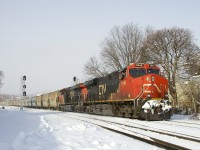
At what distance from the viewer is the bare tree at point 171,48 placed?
4444 centimetres

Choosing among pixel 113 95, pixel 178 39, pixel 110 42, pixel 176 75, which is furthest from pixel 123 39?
→ pixel 113 95

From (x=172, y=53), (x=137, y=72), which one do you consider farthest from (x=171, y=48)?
(x=137, y=72)

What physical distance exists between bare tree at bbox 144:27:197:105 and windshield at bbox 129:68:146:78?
2221 centimetres

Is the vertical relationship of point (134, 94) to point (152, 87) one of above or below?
below

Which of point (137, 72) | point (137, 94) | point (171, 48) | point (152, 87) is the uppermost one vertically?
point (171, 48)

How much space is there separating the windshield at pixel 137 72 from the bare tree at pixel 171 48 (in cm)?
2221

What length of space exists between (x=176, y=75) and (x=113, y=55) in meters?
15.6

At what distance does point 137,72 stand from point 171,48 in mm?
25349

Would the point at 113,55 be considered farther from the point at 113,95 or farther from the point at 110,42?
the point at 113,95

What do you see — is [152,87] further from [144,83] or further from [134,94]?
[134,94]

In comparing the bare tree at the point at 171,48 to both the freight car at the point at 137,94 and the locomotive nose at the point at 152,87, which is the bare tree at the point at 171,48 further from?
the locomotive nose at the point at 152,87

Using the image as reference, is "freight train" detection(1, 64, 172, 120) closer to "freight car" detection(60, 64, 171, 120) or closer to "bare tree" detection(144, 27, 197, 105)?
"freight car" detection(60, 64, 171, 120)

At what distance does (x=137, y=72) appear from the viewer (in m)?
22.0

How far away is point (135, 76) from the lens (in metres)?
21.8
